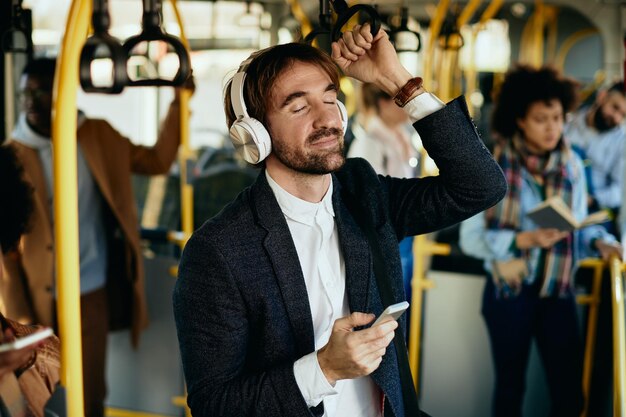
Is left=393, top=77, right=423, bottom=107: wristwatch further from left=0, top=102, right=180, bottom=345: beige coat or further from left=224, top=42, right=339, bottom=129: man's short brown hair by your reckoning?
left=0, top=102, right=180, bottom=345: beige coat

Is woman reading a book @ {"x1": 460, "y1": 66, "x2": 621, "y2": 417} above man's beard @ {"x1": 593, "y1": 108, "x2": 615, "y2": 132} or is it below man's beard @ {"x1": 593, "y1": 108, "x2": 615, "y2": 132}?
below

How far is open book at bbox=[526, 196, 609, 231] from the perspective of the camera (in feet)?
10.3

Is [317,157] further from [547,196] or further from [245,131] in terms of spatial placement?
[547,196]

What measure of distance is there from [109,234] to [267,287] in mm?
2138

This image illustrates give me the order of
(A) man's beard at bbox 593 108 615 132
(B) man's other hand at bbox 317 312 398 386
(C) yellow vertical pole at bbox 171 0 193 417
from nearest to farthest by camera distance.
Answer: (B) man's other hand at bbox 317 312 398 386
(C) yellow vertical pole at bbox 171 0 193 417
(A) man's beard at bbox 593 108 615 132

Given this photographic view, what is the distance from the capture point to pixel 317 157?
185 cm

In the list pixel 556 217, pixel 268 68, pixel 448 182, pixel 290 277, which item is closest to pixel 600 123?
pixel 556 217

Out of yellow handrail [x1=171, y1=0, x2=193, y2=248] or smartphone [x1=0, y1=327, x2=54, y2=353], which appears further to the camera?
yellow handrail [x1=171, y1=0, x2=193, y2=248]

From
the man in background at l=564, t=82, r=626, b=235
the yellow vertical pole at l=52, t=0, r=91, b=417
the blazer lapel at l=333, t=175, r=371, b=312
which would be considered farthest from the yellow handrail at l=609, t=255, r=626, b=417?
the man in background at l=564, t=82, r=626, b=235

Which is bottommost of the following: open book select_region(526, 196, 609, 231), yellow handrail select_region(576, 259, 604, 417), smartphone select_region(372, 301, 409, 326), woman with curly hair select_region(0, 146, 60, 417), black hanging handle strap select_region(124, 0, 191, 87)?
yellow handrail select_region(576, 259, 604, 417)

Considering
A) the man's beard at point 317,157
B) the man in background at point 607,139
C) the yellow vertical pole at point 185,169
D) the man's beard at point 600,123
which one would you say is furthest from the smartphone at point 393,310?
the man's beard at point 600,123

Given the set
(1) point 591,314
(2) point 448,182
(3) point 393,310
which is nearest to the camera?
(3) point 393,310

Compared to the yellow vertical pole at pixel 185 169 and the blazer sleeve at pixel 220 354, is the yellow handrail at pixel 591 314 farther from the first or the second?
the blazer sleeve at pixel 220 354

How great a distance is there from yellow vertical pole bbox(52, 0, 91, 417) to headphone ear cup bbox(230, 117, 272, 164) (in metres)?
0.41
